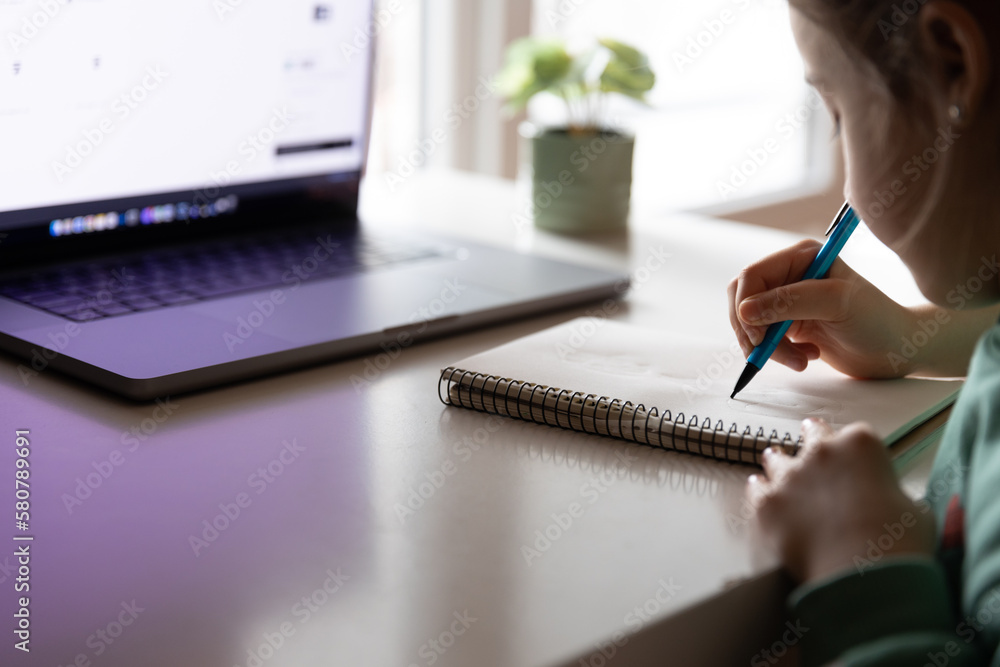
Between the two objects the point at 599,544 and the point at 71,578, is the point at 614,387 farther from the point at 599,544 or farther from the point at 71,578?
the point at 71,578

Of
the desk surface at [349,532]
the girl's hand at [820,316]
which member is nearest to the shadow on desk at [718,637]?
the desk surface at [349,532]

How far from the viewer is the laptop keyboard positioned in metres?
0.85

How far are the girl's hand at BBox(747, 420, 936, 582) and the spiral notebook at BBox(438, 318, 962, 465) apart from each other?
0.14 feet

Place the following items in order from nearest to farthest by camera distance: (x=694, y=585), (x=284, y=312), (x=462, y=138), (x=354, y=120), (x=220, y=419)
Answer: (x=694, y=585), (x=220, y=419), (x=284, y=312), (x=354, y=120), (x=462, y=138)

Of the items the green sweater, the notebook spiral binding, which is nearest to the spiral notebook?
the notebook spiral binding

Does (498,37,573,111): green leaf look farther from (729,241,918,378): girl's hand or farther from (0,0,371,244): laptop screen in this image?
(729,241,918,378): girl's hand

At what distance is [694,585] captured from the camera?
49 cm

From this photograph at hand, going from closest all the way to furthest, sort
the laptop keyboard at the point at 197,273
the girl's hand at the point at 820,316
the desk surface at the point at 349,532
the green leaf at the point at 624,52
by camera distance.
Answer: the desk surface at the point at 349,532, the girl's hand at the point at 820,316, the laptop keyboard at the point at 197,273, the green leaf at the point at 624,52

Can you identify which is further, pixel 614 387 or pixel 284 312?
pixel 284 312

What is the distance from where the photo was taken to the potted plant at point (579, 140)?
1237 mm

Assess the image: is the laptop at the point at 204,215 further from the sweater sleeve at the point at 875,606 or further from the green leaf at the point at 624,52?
the sweater sleeve at the point at 875,606

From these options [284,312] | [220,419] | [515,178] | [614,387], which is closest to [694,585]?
[614,387]

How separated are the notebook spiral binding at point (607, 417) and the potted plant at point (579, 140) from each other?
590 mm

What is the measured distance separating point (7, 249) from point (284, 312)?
27 cm
